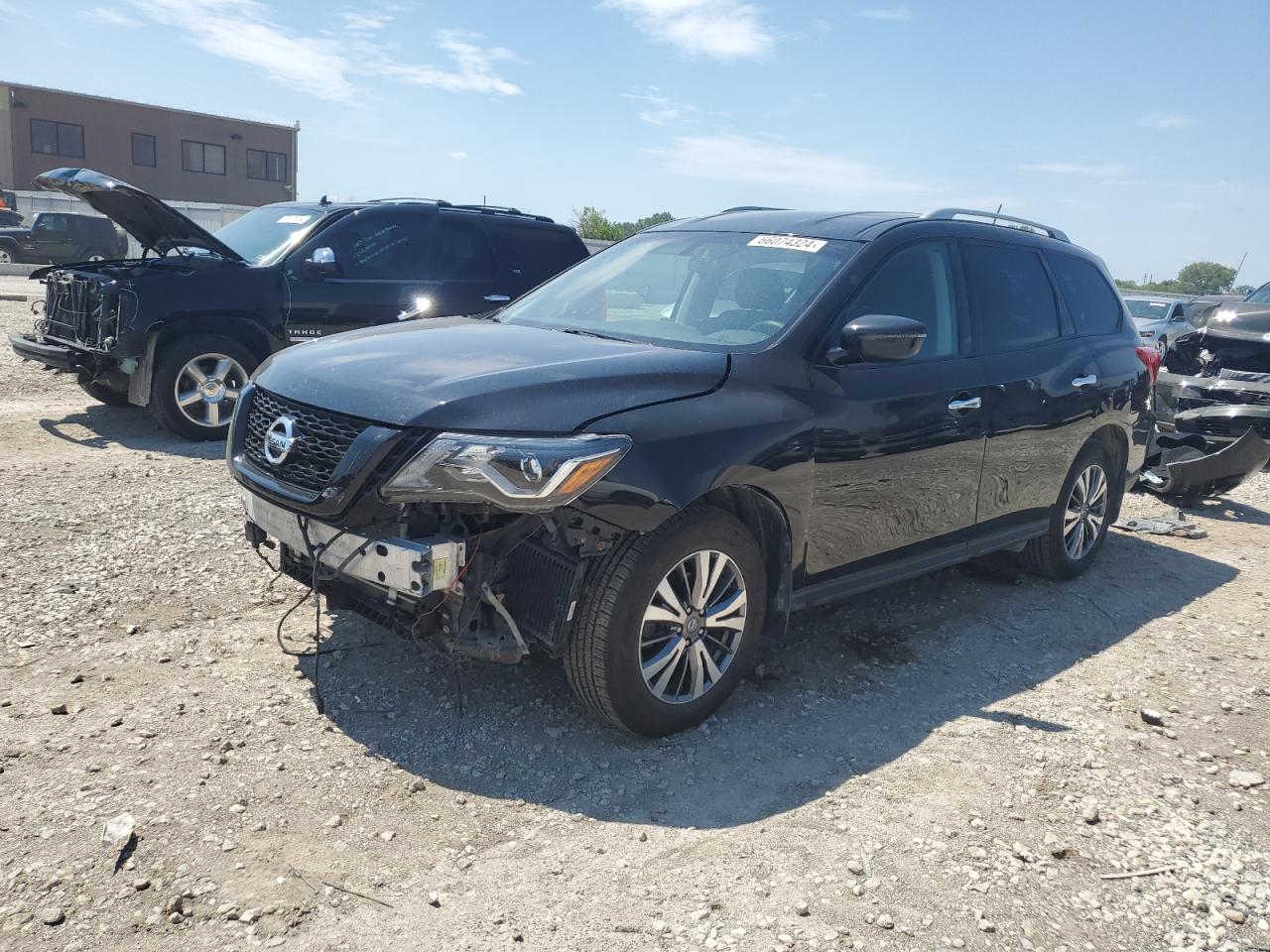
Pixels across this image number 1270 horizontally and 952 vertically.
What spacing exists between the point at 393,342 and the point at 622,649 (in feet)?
5.11

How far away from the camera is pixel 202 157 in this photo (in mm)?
51219

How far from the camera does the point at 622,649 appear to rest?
11.2 feet

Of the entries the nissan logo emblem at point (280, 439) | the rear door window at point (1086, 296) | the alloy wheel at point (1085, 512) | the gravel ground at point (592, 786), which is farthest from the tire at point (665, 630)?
the rear door window at point (1086, 296)

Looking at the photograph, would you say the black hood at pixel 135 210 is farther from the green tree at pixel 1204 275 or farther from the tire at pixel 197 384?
the green tree at pixel 1204 275

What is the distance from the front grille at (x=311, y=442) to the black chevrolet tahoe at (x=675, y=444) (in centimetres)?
1

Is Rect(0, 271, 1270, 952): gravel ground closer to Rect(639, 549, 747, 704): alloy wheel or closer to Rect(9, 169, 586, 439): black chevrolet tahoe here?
Rect(639, 549, 747, 704): alloy wheel

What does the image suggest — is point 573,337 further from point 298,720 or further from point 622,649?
point 298,720

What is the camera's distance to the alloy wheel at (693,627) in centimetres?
354

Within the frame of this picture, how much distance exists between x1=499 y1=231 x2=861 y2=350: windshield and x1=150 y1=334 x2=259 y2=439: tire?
391cm

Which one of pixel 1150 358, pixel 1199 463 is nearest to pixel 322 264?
pixel 1150 358

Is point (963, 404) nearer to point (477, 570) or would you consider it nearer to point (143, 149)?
point (477, 570)

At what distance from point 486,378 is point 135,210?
17.7 feet

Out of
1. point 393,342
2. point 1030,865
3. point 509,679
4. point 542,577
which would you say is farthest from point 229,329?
point 1030,865

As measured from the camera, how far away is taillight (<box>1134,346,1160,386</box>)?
617 centimetres
